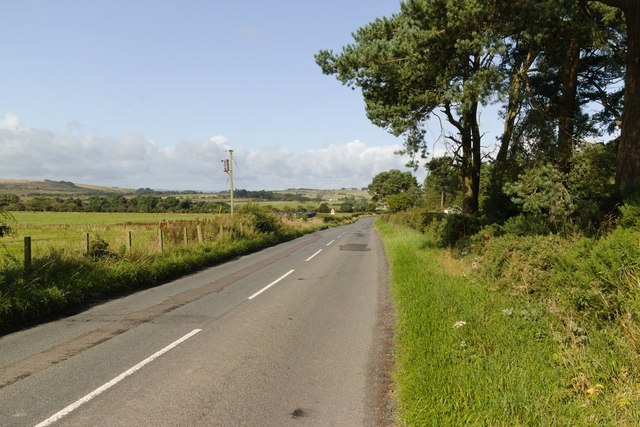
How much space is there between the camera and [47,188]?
505 feet

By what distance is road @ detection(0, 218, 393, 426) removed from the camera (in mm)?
4441

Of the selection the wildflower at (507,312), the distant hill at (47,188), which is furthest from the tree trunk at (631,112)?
the distant hill at (47,188)

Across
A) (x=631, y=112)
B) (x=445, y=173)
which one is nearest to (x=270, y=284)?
(x=631, y=112)

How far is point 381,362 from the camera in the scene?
5.97m

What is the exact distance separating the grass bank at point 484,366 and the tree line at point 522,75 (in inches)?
161

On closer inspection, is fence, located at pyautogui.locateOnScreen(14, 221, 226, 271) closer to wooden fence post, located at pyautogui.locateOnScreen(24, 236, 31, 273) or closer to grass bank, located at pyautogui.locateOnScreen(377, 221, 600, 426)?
wooden fence post, located at pyautogui.locateOnScreen(24, 236, 31, 273)

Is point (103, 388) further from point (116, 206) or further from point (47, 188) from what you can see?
point (47, 188)

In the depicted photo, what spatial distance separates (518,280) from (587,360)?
408 cm

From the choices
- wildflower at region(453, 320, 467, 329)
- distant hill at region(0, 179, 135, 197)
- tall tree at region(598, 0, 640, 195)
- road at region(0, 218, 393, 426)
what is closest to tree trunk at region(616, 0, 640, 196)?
tall tree at region(598, 0, 640, 195)

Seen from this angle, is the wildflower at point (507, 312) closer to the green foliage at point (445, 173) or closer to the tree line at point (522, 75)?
the tree line at point (522, 75)

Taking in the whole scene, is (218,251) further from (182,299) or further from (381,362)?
(381,362)

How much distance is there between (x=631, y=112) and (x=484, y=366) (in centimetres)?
759

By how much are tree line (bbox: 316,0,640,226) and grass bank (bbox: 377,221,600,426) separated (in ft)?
13.4

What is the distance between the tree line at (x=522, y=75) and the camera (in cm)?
923
